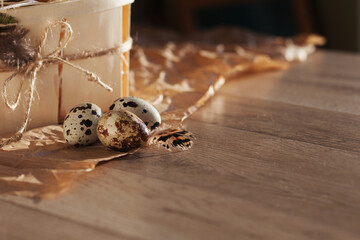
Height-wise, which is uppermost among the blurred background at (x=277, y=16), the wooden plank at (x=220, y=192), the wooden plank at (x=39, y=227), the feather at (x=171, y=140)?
the blurred background at (x=277, y=16)

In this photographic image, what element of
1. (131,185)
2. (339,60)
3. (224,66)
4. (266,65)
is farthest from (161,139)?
(339,60)

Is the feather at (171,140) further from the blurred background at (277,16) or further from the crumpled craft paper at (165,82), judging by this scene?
the blurred background at (277,16)

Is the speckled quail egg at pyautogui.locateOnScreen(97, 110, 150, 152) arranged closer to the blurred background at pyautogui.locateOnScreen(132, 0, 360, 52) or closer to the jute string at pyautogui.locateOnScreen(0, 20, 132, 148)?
the jute string at pyautogui.locateOnScreen(0, 20, 132, 148)

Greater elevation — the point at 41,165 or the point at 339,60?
the point at 339,60

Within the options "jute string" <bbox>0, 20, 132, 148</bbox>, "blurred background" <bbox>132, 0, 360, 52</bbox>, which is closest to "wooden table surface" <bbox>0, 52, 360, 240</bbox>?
"jute string" <bbox>0, 20, 132, 148</bbox>

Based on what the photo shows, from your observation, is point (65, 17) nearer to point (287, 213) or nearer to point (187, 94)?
point (187, 94)

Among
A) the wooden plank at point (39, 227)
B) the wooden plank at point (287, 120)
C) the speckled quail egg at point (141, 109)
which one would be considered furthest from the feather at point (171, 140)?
the wooden plank at point (39, 227)
